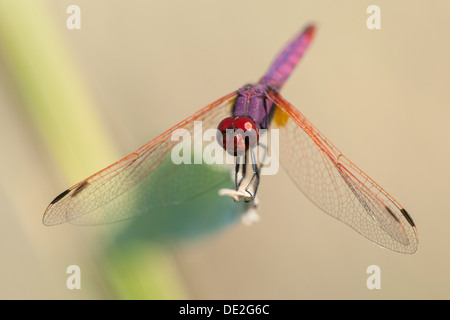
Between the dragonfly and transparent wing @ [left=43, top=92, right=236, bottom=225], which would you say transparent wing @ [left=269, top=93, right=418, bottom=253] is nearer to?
the dragonfly

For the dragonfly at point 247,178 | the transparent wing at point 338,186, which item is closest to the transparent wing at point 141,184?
the dragonfly at point 247,178

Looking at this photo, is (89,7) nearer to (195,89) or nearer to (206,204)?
(195,89)

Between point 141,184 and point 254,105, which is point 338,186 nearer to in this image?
point 254,105

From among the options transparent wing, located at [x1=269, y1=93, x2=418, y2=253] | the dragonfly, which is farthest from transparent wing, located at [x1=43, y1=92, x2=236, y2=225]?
transparent wing, located at [x1=269, y1=93, x2=418, y2=253]

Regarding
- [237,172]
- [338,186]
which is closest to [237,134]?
[237,172]

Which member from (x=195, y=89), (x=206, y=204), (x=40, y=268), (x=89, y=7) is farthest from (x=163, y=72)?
(x=40, y=268)

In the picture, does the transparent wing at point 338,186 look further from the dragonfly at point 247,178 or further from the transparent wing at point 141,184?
the transparent wing at point 141,184

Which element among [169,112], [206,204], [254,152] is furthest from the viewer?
[169,112]
